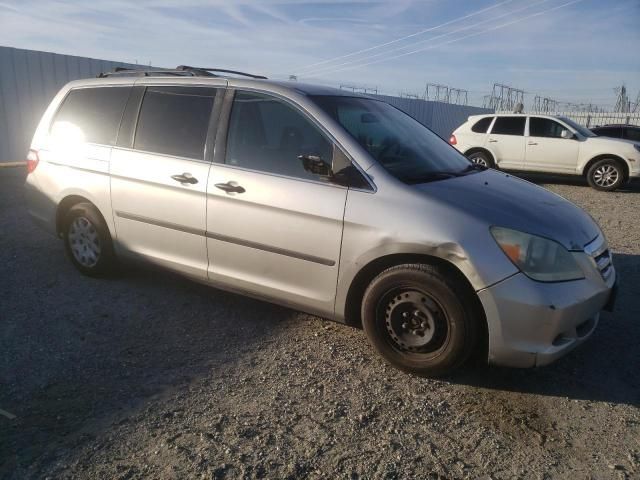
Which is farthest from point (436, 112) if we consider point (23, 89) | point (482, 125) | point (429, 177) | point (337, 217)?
point (337, 217)

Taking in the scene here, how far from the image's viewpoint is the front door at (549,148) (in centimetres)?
1098

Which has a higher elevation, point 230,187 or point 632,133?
point 632,133

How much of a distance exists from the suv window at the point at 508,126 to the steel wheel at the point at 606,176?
6.10 feet

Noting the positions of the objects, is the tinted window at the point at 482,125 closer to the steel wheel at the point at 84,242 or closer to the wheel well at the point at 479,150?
the wheel well at the point at 479,150

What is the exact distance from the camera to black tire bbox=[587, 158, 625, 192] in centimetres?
1063

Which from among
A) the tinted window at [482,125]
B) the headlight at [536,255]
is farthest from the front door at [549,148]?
the headlight at [536,255]

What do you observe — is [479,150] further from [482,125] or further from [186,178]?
[186,178]

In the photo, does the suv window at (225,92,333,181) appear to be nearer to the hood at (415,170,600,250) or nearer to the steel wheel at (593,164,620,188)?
the hood at (415,170,600,250)

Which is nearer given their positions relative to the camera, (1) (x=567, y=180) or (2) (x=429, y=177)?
(2) (x=429, y=177)

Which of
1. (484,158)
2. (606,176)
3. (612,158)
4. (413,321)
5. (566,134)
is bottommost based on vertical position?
(413,321)

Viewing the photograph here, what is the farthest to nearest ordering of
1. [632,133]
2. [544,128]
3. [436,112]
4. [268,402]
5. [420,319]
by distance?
[436,112]
[632,133]
[544,128]
[420,319]
[268,402]

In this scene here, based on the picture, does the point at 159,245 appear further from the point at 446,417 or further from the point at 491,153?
the point at 491,153

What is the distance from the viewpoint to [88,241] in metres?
4.48

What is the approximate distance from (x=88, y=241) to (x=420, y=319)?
314 centimetres
